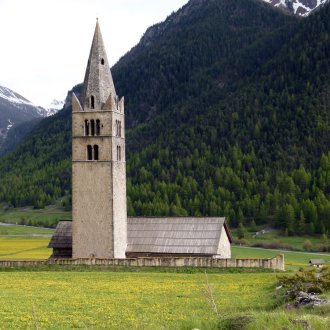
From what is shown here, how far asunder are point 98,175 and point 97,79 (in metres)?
10.4

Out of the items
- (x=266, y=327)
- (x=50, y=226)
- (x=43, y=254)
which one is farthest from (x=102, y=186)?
(x=50, y=226)

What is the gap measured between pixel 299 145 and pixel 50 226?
7243cm

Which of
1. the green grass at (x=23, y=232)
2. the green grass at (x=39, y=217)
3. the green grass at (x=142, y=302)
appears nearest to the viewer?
the green grass at (x=142, y=302)

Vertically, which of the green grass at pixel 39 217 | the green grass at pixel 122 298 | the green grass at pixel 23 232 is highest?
the green grass at pixel 39 217

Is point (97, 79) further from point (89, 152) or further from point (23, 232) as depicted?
point (23, 232)

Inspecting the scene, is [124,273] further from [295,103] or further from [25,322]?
[295,103]

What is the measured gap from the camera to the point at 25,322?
29547 mm

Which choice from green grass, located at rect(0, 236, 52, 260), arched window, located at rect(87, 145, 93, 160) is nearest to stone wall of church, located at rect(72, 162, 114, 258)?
arched window, located at rect(87, 145, 93, 160)

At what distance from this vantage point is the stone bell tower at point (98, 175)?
211 feet

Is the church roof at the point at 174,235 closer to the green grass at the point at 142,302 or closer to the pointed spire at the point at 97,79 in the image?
the green grass at the point at 142,302

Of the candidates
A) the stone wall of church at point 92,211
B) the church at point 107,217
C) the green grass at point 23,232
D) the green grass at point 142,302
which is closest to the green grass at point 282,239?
the green grass at point 23,232

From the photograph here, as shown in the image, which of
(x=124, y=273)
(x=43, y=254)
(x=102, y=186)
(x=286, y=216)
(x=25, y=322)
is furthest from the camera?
(x=286, y=216)

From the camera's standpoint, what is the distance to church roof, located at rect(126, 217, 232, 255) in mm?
63094

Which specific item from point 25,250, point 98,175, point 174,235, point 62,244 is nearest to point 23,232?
point 25,250
